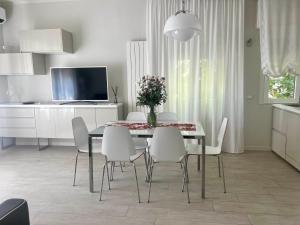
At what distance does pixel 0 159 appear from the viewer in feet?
14.6

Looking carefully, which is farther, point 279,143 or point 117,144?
A: point 279,143

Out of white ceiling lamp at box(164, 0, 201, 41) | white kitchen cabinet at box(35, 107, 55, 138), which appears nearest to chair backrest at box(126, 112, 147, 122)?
white ceiling lamp at box(164, 0, 201, 41)

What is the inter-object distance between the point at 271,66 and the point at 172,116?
1.92 meters

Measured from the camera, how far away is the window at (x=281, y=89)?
4.56 m

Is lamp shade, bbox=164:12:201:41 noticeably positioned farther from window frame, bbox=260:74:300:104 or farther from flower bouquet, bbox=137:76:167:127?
window frame, bbox=260:74:300:104

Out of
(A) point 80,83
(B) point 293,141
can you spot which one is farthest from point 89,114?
(B) point 293,141

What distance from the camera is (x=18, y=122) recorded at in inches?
194

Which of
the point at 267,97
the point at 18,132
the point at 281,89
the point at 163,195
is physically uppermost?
the point at 281,89

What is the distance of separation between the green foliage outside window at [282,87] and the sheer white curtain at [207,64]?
2.23 ft

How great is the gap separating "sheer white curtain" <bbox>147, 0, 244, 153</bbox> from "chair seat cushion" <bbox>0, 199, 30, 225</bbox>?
333 centimetres

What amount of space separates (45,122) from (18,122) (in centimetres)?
56

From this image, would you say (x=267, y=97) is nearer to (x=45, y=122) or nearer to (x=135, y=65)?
(x=135, y=65)

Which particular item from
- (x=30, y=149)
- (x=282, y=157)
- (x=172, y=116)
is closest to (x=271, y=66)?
(x=282, y=157)

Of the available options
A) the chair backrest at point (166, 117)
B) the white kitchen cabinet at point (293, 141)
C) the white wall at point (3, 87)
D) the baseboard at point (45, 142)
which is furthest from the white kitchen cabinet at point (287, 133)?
the white wall at point (3, 87)
